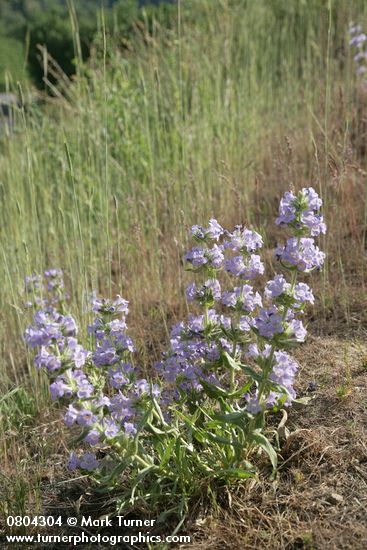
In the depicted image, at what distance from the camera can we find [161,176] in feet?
12.7

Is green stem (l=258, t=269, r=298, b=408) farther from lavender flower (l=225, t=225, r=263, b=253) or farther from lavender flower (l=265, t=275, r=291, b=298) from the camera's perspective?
lavender flower (l=225, t=225, r=263, b=253)

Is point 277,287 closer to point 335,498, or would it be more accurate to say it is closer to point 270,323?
point 270,323

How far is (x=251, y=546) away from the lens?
→ 1688 mm

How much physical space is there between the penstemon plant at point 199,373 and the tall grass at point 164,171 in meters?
0.73

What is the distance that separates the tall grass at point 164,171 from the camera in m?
2.92

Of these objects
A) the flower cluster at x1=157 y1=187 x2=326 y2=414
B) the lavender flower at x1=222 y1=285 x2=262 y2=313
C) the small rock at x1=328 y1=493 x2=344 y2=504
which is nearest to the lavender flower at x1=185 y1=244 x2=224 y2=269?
the flower cluster at x1=157 y1=187 x2=326 y2=414

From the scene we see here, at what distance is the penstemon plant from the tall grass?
0.73 meters

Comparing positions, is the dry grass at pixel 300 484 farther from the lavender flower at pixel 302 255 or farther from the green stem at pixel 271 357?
the lavender flower at pixel 302 255

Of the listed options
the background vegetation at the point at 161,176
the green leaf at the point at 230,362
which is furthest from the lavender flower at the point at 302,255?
the background vegetation at the point at 161,176

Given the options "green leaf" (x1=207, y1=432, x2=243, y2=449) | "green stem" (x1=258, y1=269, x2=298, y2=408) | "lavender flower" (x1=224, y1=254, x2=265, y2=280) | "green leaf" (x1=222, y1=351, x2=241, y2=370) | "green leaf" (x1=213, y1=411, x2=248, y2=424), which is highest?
"lavender flower" (x1=224, y1=254, x2=265, y2=280)

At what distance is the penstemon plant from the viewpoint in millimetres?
1606

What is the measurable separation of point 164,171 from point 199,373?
226cm

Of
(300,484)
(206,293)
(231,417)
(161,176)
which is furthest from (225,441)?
(161,176)

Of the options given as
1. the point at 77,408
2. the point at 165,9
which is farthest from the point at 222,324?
the point at 165,9
